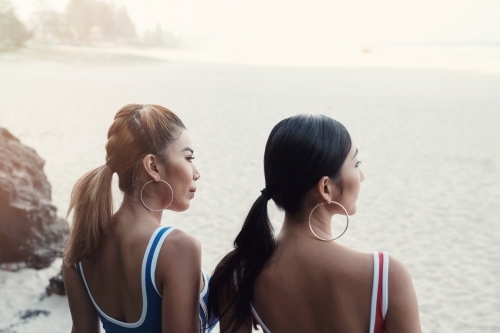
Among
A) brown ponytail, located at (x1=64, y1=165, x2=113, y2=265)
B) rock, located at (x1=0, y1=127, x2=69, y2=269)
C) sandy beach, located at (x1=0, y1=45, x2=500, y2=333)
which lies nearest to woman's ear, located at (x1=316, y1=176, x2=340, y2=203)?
brown ponytail, located at (x1=64, y1=165, x2=113, y2=265)

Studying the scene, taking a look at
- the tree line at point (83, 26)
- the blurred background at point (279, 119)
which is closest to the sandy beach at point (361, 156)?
the blurred background at point (279, 119)

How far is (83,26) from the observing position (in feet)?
137

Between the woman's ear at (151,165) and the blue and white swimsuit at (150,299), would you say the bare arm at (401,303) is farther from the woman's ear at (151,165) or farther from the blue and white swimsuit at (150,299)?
the woman's ear at (151,165)

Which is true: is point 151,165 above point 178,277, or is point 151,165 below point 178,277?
above

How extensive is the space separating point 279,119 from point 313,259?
12452 millimetres

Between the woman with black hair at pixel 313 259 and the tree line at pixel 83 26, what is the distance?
92.0 ft

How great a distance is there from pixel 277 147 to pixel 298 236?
0.70 ft

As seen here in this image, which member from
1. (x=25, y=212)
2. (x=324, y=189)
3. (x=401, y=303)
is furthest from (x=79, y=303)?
(x=25, y=212)

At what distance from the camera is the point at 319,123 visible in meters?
1.22

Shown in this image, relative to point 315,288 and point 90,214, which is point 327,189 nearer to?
point 315,288

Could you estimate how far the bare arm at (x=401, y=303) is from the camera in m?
1.13

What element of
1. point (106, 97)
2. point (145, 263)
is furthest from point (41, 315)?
point (106, 97)

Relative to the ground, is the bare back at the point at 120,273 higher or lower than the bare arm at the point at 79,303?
higher

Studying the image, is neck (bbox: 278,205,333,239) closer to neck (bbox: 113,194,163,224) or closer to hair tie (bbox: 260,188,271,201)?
hair tie (bbox: 260,188,271,201)
